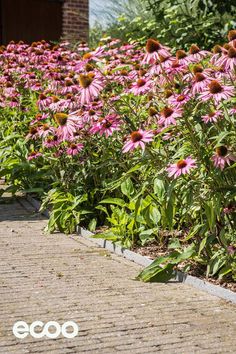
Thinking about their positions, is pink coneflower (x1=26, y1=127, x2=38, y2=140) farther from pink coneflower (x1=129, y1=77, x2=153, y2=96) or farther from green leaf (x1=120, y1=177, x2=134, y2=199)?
pink coneflower (x1=129, y1=77, x2=153, y2=96)

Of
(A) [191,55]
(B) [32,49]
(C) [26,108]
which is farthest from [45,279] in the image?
(B) [32,49]

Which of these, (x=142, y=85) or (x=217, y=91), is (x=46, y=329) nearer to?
(x=217, y=91)

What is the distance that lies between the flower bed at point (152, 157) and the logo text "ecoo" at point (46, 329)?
3.46 ft

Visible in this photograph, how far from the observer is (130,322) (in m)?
4.27

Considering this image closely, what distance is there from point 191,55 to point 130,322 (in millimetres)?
1960

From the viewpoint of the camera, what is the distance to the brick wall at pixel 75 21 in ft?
56.7

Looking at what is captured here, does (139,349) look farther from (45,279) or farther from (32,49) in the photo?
(32,49)

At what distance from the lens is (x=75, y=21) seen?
57.4 ft

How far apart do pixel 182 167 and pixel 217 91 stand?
0.50m

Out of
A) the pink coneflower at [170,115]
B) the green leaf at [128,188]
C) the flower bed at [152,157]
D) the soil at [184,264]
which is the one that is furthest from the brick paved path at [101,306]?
the pink coneflower at [170,115]

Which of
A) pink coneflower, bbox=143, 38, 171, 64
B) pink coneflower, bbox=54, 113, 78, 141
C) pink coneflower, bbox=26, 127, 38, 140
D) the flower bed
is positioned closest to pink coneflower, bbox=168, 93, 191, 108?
the flower bed

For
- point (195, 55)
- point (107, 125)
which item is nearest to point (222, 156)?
point (195, 55)

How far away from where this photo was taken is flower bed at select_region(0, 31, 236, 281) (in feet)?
16.0

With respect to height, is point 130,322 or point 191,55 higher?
point 191,55
